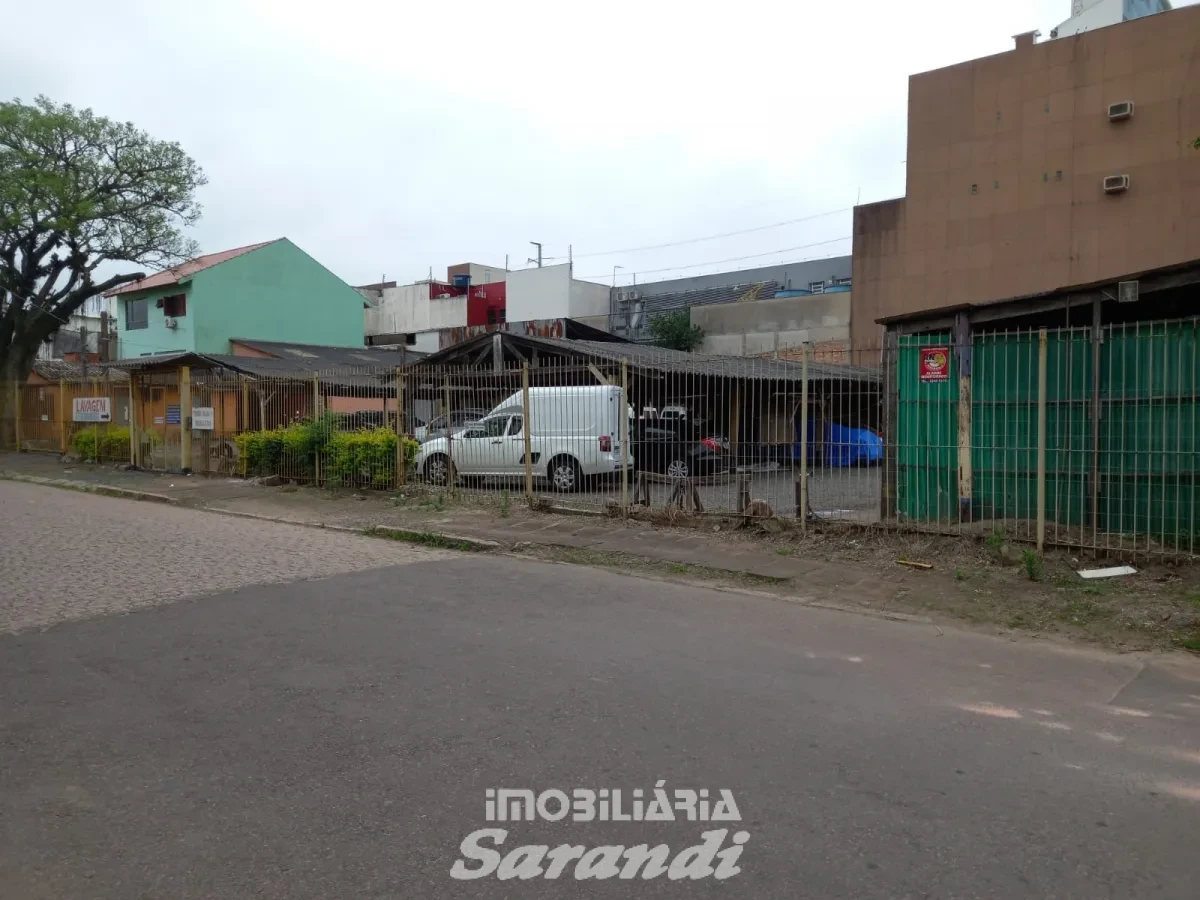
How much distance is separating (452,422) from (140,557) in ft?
20.7

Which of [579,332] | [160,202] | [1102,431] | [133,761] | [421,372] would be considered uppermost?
[160,202]

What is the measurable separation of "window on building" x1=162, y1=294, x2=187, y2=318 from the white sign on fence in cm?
1378

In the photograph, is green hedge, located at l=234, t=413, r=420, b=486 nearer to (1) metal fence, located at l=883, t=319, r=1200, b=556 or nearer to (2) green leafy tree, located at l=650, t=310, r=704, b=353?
(1) metal fence, located at l=883, t=319, r=1200, b=556

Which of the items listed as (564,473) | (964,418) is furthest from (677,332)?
(964,418)

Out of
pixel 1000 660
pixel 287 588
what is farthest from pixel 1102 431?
pixel 287 588

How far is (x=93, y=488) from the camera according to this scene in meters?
17.9

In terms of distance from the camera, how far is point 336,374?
55.9ft

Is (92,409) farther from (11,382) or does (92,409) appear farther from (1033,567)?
(1033,567)

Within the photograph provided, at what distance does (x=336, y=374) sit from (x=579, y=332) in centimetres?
1370

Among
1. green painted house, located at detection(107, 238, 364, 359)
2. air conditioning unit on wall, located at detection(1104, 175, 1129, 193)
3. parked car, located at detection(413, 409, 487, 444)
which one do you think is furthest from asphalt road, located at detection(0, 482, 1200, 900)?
green painted house, located at detection(107, 238, 364, 359)

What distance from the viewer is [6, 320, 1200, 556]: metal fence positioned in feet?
28.3

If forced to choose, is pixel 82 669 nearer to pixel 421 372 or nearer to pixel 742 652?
pixel 742 652

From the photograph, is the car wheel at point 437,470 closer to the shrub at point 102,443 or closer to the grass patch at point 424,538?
the grass patch at point 424,538

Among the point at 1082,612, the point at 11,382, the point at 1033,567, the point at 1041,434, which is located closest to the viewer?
the point at 1082,612
